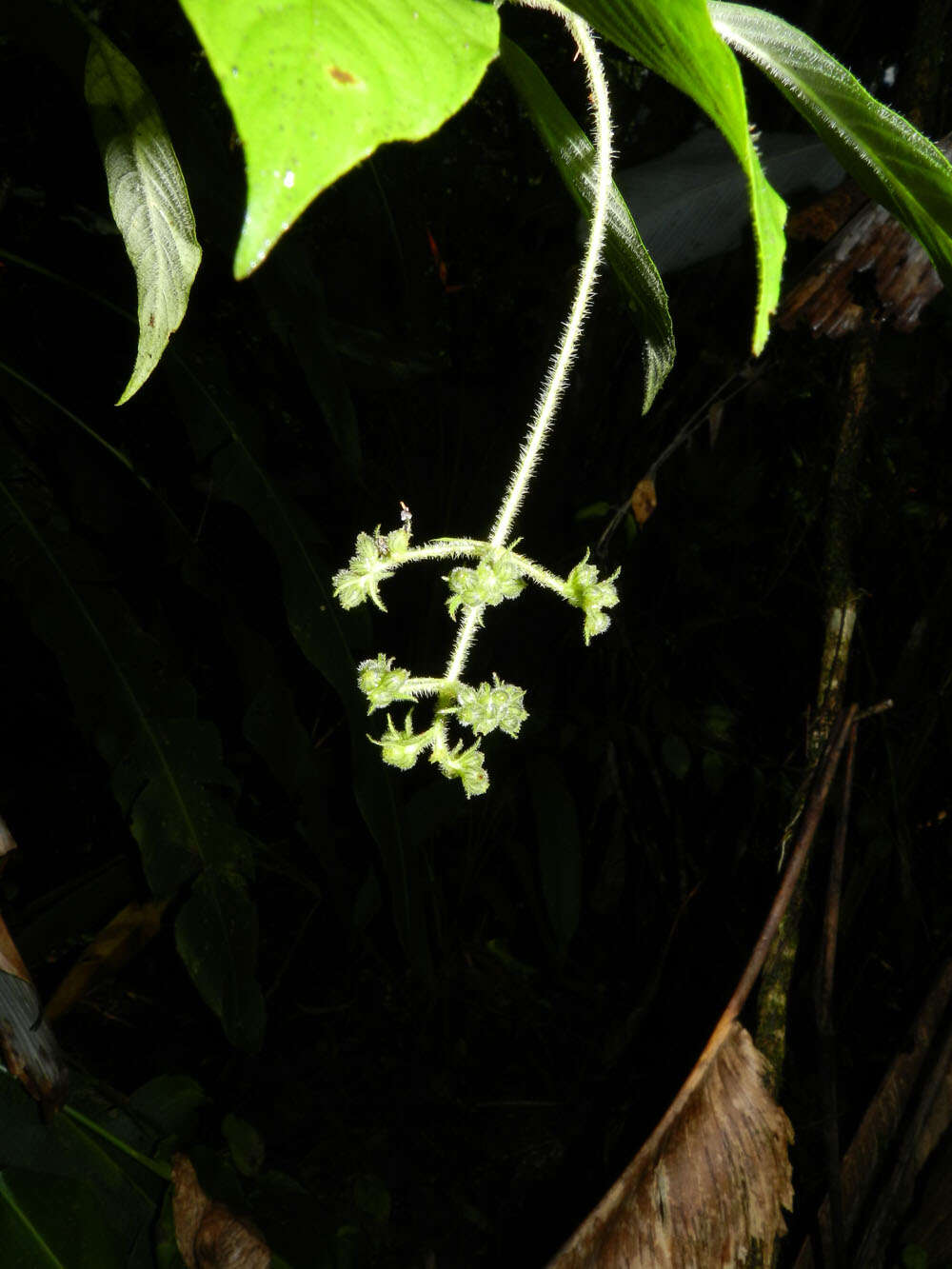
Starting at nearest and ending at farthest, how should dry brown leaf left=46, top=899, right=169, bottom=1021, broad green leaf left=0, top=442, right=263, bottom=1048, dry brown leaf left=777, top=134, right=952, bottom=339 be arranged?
dry brown leaf left=777, top=134, right=952, bottom=339 < broad green leaf left=0, top=442, right=263, bottom=1048 < dry brown leaf left=46, top=899, right=169, bottom=1021

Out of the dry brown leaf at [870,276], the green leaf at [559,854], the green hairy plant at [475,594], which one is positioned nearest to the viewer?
the green hairy plant at [475,594]

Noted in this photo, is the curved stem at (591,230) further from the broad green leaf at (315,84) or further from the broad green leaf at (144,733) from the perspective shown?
the broad green leaf at (144,733)

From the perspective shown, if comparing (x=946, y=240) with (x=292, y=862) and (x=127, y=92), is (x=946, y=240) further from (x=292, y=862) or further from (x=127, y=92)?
(x=292, y=862)

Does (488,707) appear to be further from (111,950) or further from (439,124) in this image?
(111,950)

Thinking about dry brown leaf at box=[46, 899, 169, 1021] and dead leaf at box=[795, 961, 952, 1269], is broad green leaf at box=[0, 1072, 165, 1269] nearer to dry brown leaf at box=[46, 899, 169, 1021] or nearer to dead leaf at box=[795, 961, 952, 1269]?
dry brown leaf at box=[46, 899, 169, 1021]

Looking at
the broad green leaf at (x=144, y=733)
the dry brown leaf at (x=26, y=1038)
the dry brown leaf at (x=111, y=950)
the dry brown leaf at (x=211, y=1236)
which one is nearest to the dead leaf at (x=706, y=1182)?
the dry brown leaf at (x=211, y=1236)

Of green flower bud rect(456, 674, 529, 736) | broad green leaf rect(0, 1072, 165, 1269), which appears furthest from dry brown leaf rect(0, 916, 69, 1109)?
green flower bud rect(456, 674, 529, 736)

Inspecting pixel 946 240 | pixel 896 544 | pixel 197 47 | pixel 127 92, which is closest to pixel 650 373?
pixel 946 240
